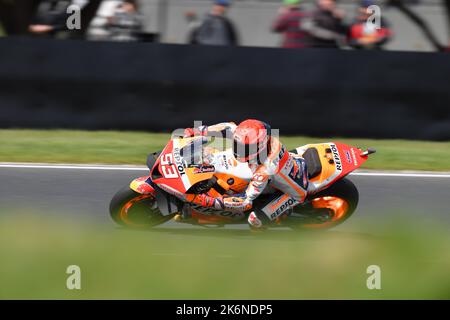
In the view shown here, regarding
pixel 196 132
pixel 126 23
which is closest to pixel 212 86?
pixel 126 23

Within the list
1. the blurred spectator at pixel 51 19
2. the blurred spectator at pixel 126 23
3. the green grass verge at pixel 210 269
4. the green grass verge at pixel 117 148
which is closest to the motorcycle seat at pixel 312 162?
the green grass verge at pixel 210 269

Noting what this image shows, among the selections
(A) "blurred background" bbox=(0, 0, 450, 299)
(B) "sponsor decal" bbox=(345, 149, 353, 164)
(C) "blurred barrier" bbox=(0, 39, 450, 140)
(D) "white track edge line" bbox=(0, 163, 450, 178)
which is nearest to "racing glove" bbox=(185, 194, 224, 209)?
(B) "sponsor decal" bbox=(345, 149, 353, 164)

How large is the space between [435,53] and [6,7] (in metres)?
6.75

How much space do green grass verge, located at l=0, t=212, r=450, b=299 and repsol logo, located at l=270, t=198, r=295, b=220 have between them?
123 centimetres

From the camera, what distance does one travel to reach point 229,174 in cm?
696

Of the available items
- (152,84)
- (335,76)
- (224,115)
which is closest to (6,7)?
(152,84)

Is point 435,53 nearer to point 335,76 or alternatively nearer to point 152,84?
point 335,76

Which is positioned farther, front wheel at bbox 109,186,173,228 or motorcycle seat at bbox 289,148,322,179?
motorcycle seat at bbox 289,148,322,179

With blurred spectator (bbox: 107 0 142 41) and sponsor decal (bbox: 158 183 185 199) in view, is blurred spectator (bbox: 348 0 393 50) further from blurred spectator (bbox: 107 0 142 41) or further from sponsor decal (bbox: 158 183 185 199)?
sponsor decal (bbox: 158 183 185 199)

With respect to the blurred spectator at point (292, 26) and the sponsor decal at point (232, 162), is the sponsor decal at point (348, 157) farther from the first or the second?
the blurred spectator at point (292, 26)

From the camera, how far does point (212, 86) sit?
466 inches

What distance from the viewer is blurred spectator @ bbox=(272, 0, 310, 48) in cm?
1196

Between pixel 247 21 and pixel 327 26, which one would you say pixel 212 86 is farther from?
pixel 247 21
